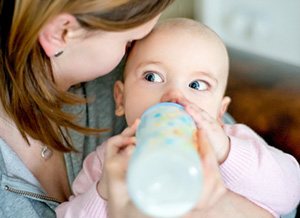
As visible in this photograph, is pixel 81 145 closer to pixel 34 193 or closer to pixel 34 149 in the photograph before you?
→ pixel 34 149

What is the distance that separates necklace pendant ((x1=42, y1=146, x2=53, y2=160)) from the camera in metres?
1.12

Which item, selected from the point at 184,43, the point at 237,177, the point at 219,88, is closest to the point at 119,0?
the point at 184,43

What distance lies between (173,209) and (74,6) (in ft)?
1.54

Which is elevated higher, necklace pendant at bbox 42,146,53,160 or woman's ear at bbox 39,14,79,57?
woman's ear at bbox 39,14,79,57

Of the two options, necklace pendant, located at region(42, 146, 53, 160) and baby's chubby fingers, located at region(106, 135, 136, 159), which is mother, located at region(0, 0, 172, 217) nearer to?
necklace pendant, located at region(42, 146, 53, 160)

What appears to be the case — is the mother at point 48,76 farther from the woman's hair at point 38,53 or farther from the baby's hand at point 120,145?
the baby's hand at point 120,145

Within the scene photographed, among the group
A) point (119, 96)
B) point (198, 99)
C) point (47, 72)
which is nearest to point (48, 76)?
point (47, 72)

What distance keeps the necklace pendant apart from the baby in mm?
131

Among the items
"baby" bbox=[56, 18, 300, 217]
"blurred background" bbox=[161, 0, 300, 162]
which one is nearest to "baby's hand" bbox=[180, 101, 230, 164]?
"baby" bbox=[56, 18, 300, 217]

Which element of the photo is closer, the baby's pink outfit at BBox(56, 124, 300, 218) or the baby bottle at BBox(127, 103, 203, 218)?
the baby bottle at BBox(127, 103, 203, 218)

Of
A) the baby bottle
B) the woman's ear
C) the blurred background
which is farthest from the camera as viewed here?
the blurred background

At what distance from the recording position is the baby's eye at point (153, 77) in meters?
0.98

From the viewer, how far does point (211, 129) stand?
0.83m

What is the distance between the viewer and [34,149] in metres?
1.10
